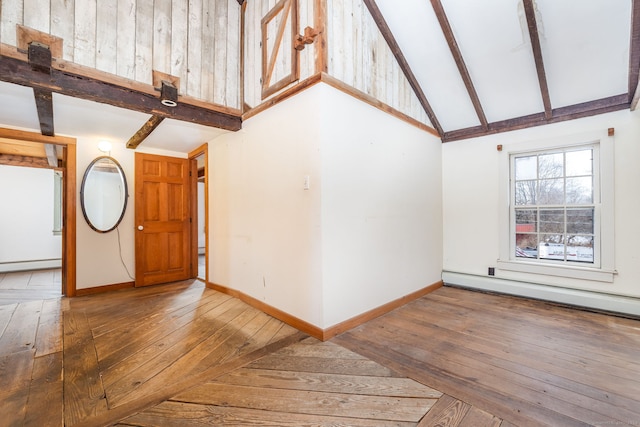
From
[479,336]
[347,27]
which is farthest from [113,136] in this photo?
[479,336]

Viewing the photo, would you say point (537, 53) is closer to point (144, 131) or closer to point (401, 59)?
point (401, 59)

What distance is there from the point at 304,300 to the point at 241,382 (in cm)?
87

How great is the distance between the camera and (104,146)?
3949mm

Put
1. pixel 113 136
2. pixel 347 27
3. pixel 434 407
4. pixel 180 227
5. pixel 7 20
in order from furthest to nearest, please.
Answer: pixel 180 227, pixel 113 136, pixel 347 27, pixel 7 20, pixel 434 407

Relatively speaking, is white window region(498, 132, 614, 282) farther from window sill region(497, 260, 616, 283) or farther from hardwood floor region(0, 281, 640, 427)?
hardwood floor region(0, 281, 640, 427)

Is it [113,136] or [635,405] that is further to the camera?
[113,136]

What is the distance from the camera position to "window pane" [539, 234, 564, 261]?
3.35 m

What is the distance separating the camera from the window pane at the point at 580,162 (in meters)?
3.18

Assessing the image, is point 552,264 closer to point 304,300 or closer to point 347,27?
point 304,300

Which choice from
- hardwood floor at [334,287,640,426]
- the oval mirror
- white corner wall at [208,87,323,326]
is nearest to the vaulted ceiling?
white corner wall at [208,87,323,326]

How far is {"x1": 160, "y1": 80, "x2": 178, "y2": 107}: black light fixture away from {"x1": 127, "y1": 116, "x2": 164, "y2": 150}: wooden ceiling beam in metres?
0.33

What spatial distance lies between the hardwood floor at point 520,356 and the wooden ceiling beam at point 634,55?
2.28 meters

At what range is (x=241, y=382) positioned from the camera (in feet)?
5.75

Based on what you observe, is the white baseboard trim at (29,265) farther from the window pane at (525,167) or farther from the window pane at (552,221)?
the window pane at (552,221)
